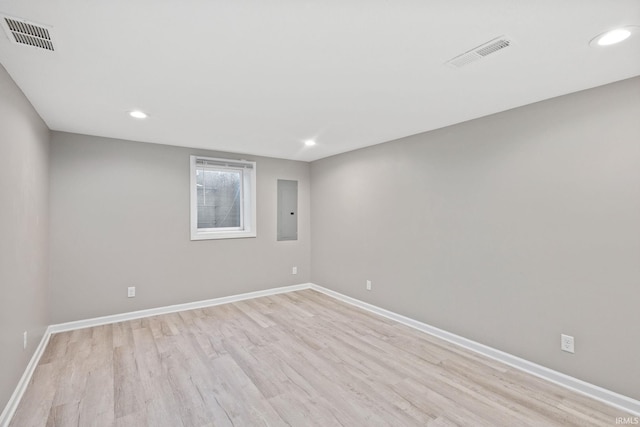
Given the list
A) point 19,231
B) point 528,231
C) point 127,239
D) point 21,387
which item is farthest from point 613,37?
point 127,239

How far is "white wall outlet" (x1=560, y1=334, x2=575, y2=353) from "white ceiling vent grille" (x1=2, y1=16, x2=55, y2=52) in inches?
157

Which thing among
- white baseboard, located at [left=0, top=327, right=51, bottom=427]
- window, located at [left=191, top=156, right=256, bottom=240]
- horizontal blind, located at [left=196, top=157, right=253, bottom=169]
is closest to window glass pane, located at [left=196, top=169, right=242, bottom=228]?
window, located at [left=191, top=156, right=256, bottom=240]

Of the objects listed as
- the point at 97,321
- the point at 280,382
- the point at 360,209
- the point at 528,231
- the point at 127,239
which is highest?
the point at 360,209

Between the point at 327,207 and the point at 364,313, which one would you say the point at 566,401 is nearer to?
the point at 364,313

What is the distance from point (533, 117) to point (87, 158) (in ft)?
15.6

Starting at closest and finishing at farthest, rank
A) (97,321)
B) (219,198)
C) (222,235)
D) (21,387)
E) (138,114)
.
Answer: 1. (21,387)
2. (138,114)
3. (97,321)
4. (222,235)
5. (219,198)

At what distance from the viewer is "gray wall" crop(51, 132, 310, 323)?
3.44m

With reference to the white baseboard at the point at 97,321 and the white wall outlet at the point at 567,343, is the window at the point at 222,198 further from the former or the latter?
the white wall outlet at the point at 567,343

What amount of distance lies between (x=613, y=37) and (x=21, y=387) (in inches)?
178

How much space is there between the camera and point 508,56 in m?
1.78

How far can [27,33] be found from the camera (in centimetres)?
153

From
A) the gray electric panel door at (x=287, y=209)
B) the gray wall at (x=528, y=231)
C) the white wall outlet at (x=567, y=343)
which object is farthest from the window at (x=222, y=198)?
the white wall outlet at (x=567, y=343)

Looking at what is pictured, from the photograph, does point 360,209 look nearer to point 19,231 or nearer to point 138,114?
point 138,114

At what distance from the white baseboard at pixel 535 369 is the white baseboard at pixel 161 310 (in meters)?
1.96
